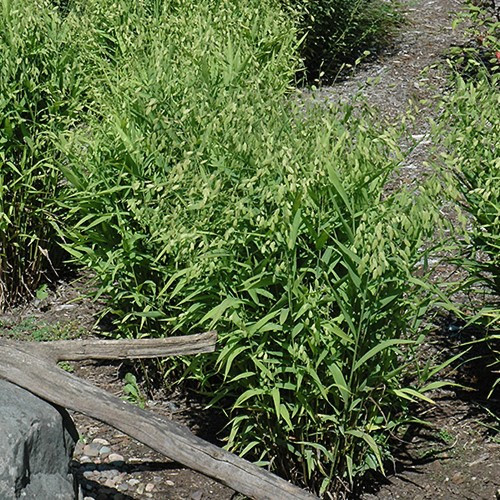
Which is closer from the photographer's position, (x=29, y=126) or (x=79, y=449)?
(x=79, y=449)

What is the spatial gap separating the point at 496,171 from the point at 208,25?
6.56 ft

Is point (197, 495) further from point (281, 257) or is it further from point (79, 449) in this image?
point (281, 257)

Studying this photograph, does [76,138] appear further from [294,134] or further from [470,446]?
[470,446]

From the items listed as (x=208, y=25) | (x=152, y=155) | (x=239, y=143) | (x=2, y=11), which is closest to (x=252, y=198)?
(x=239, y=143)

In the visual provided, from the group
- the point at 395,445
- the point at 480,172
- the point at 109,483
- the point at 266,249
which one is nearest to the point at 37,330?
the point at 109,483

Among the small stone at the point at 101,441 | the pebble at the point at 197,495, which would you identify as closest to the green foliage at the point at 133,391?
the small stone at the point at 101,441

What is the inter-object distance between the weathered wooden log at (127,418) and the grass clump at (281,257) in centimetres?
26

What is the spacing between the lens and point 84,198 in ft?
14.8

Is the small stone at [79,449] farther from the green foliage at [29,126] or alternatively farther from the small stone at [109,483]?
the green foliage at [29,126]

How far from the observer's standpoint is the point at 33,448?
10.9 ft

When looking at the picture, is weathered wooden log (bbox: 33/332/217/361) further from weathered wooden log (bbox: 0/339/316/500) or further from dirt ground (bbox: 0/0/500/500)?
dirt ground (bbox: 0/0/500/500)

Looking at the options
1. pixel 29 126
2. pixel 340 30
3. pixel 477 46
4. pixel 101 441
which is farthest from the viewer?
pixel 477 46

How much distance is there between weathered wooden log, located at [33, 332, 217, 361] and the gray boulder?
0.20 meters

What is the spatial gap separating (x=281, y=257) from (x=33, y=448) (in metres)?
1.05
